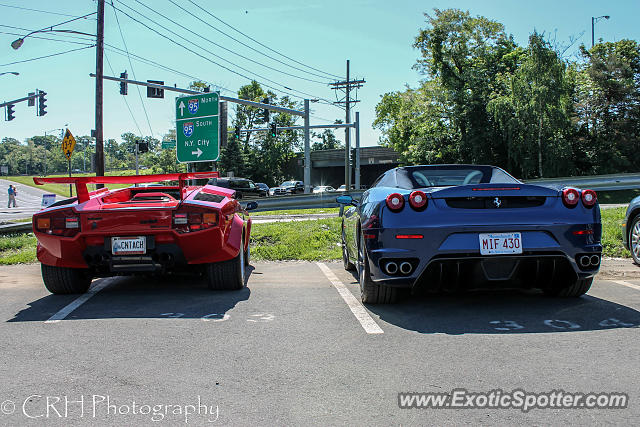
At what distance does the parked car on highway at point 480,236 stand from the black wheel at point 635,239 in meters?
2.91

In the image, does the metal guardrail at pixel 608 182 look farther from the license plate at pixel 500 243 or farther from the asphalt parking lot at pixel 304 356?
the license plate at pixel 500 243

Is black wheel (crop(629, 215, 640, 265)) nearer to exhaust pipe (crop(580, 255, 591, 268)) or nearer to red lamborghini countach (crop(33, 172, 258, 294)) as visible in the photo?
exhaust pipe (crop(580, 255, 591, 268))

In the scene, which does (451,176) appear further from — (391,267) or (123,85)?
(123,85)

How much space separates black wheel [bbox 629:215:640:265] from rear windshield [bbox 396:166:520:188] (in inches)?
106

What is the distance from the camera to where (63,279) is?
226 inches

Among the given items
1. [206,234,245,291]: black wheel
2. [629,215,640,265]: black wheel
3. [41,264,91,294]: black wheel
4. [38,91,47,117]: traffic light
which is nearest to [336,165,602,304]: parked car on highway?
[206,234,245,291]: black wheel

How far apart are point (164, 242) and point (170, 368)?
7.37 ft

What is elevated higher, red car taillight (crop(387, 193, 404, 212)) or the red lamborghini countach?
red car taillight (crop(387, 193, 404, 212))

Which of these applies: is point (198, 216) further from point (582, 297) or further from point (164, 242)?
point (582, 297)

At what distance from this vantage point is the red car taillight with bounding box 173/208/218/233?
17.4ft

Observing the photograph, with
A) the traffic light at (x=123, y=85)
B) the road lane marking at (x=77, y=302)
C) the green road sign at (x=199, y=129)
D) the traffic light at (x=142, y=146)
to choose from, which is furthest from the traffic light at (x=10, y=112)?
the road lane marking at (x=77, y=302)

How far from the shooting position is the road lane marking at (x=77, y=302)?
4756 mm

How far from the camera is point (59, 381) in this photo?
308cm

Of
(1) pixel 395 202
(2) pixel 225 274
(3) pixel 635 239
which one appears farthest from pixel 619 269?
(2) pixel 225 274
